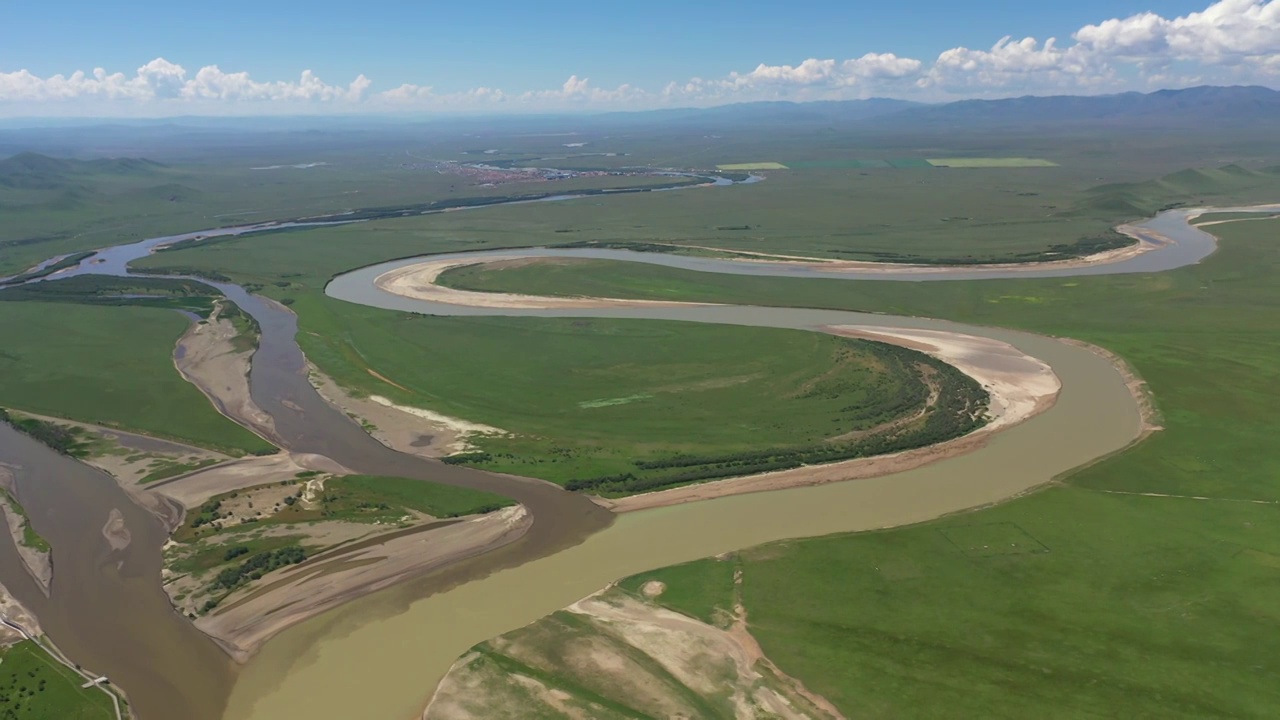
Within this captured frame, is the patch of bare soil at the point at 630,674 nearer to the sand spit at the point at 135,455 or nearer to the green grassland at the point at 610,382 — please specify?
the green grassland at the point at 610,382

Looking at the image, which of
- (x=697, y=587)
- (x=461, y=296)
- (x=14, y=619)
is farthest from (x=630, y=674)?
(x=461, y=296)

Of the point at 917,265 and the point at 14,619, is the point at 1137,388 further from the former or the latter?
the point at 14,619

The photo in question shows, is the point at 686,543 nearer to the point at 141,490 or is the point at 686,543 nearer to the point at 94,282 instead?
the point at 141,490

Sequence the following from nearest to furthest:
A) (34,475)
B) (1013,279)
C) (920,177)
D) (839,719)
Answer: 1. (839,719)
2. (34,475)
3. (1013,279)
4. (920,177)

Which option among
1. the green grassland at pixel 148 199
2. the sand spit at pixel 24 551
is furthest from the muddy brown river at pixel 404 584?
the green grassland at pixel 148 199

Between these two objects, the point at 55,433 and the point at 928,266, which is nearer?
the point at 55,433

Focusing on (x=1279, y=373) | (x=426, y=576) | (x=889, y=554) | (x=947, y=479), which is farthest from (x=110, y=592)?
(x=1279, y=373)
